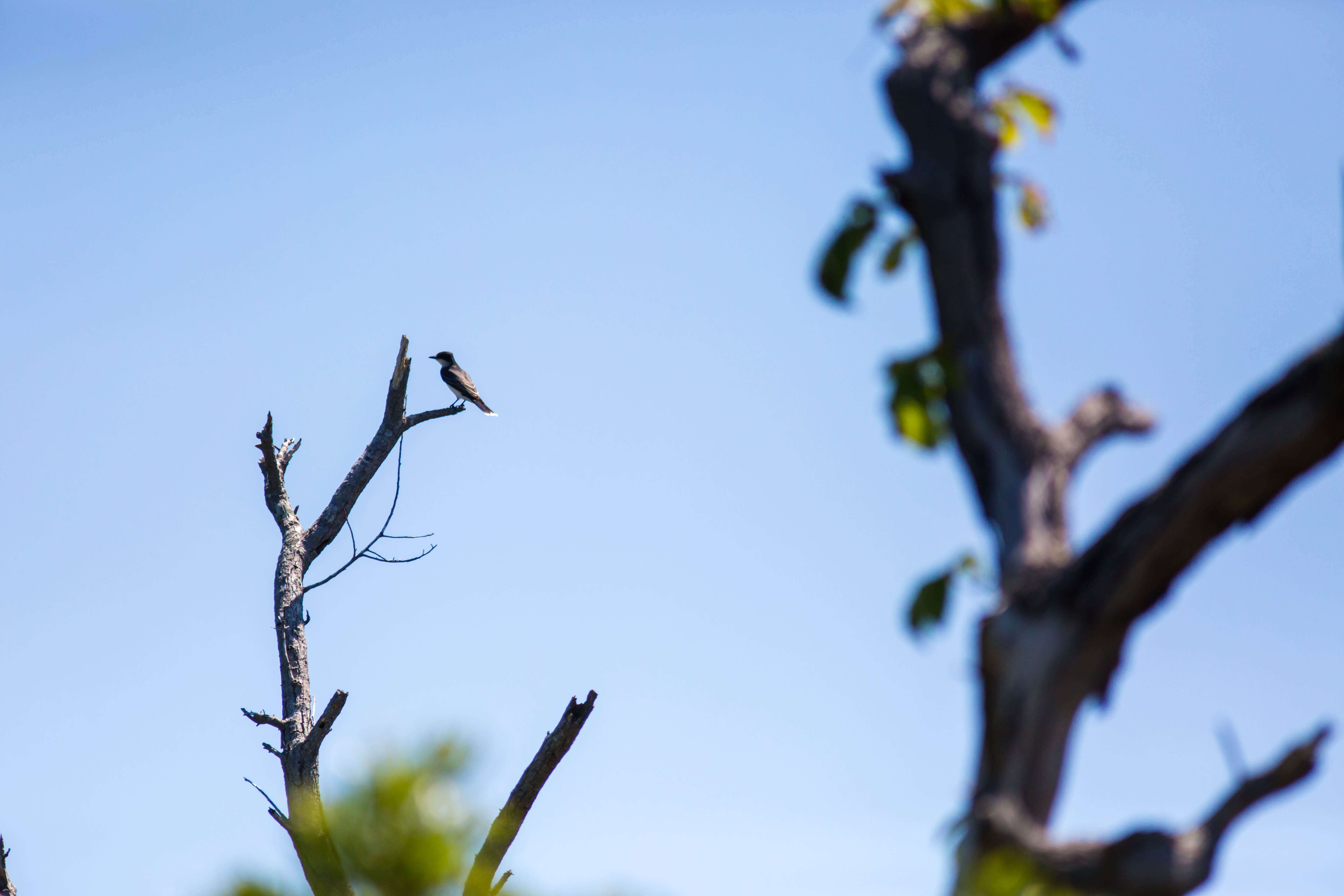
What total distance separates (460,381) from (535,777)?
11183mm

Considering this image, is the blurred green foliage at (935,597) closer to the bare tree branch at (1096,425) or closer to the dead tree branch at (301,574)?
the bare tree branch at (1096,425)

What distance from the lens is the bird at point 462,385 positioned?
1608 cm

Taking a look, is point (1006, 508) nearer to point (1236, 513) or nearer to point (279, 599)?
point (1236, 513)

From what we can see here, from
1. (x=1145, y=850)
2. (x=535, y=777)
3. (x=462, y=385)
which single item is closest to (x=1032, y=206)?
(x=1145, y=850)

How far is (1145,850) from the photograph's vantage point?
2.15 meters

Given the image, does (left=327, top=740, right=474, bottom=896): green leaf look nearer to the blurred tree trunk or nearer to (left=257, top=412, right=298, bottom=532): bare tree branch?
the blurred tree trunk

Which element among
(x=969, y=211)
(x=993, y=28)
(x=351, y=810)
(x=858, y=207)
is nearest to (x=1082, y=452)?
(x=969, y=211)

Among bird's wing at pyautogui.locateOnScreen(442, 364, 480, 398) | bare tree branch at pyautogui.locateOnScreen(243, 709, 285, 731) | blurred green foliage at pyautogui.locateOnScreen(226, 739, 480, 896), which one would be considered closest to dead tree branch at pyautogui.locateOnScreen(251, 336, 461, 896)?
bare tree branch at pyautogui.locateOnScreen(243, 709, 285, 731)

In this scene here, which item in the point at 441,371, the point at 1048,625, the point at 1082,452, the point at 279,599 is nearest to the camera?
the point at 1048,625

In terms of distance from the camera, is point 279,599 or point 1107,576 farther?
point 279,599

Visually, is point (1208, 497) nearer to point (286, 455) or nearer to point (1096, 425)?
point (1096, 425)

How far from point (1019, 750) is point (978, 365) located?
918mm

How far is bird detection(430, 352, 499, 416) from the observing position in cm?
1608

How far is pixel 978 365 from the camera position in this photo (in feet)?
8.34
